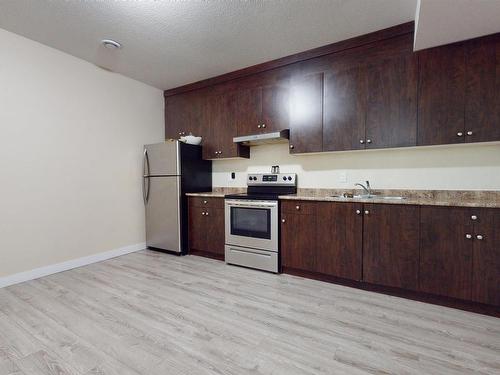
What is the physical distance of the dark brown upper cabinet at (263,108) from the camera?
3.16 meters

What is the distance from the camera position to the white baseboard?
266 centimetres

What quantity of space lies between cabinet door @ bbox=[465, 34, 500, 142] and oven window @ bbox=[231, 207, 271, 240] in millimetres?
1988

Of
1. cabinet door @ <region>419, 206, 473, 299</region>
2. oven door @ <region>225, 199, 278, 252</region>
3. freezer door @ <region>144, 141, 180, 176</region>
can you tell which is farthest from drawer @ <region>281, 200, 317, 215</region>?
freezer door @ <region>144, 141, 180, 176</region>

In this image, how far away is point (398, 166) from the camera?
2762 millimetres

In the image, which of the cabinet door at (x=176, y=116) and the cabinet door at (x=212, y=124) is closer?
the cabinet door at (x=212, y=124)

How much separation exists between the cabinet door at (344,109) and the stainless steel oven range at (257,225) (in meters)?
0.72

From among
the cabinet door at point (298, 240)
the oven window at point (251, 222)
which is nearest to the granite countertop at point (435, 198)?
the cabinet door at point (298, 240)

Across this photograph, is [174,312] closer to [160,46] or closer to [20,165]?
[20,165]

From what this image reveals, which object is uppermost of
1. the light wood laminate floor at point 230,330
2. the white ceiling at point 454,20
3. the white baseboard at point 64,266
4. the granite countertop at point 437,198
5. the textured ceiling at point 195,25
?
the textured ceiling at point 195,25

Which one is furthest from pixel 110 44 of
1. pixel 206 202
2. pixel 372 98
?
pixel 372 98

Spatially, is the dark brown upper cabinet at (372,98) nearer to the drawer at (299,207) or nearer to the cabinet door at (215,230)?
the drawer at (299,207)

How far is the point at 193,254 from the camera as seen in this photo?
371 cm

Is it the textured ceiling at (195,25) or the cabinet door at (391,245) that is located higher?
the textured ceiling at (195,25)

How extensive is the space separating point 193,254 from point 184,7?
114 inches
